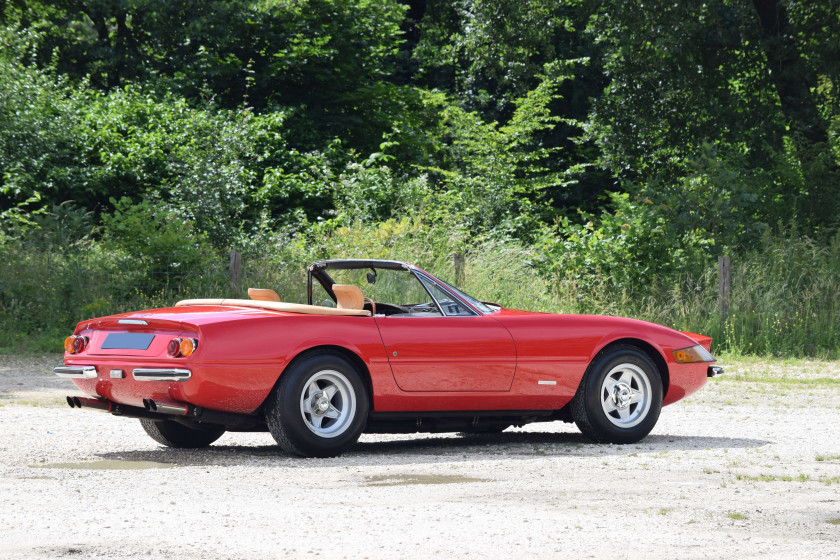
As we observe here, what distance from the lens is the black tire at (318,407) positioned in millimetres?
7879

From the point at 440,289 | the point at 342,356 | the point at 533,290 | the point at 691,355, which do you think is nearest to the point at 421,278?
the point at 440,289

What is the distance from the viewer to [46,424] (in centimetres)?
1014

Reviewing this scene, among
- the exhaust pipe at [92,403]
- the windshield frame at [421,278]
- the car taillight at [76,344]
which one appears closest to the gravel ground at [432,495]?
the exhaust pipe at [92,403]

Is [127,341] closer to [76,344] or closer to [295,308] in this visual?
[76,344]

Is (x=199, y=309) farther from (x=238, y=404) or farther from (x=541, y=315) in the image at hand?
(x=541, y=315)

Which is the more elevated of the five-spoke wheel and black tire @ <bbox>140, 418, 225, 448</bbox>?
the five-spoke wheel

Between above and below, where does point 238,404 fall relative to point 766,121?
below

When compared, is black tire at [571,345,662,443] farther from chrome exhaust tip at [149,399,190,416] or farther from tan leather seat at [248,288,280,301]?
chrome exhaust tip at [149,399,190,416]

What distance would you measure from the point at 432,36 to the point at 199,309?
98.8 feet

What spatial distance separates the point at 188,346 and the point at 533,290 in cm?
1315

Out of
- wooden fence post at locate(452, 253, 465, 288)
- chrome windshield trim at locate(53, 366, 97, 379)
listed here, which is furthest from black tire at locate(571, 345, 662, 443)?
wooden fence post at locate(452, 253, 465, 288)

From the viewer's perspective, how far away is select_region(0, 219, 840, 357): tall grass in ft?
59.8

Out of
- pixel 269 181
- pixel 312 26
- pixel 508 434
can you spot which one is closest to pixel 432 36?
pixel 312 26

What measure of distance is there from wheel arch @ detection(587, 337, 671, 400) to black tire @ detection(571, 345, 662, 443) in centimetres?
3
